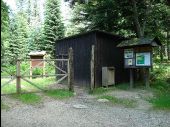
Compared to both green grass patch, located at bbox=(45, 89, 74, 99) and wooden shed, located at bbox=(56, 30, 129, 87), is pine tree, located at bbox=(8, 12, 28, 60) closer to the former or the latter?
wooden shed, located at bbox=(56, 30, 129, 87)

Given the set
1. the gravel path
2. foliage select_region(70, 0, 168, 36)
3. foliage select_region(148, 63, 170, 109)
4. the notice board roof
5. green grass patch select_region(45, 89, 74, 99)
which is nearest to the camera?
the gravel path

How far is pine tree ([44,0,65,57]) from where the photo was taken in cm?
3597

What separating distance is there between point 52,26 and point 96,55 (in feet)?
68.0

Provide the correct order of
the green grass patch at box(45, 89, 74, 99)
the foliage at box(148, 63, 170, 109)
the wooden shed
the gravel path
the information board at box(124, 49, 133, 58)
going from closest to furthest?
the gravel path < the foliage at box(148, 63, 170, 109) < the green grass patch at box(45, 89, 74, 99) < the information board at box(124, 49, 133, 58) < the wooden shed

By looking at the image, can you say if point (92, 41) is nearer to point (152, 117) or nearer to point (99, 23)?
point (99, 23)

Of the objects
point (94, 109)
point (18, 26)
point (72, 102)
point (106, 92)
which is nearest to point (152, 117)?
point (94, 109)

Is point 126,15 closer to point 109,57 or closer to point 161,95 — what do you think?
point 109,57

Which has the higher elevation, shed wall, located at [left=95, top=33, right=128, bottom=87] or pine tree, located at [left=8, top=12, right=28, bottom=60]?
pine tree, located at [left=8, top=12, right=28, bottom=60]

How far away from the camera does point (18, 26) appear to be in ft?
130

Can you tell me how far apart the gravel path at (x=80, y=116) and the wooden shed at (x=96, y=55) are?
518 cm

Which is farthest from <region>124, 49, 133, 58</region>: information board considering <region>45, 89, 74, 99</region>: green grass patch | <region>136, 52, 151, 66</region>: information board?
<region>45, 89, 74, 99</region>: green grass patch

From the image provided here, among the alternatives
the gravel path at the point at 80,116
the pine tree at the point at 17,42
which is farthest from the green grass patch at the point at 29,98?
the pine tree at the point at 17,42

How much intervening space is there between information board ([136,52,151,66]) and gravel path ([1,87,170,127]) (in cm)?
451

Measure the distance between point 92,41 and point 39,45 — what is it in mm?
21045
